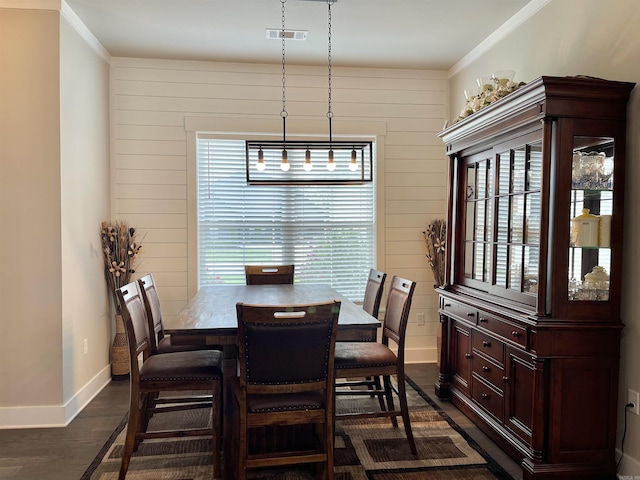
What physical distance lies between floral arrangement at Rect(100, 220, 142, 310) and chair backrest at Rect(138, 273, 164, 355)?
0.94 metres

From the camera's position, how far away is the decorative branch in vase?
4098mm

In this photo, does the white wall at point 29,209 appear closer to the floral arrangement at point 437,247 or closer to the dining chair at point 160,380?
the dining chair at point 160,380

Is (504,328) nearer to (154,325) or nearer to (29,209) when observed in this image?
(154,325)

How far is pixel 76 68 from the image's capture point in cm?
355

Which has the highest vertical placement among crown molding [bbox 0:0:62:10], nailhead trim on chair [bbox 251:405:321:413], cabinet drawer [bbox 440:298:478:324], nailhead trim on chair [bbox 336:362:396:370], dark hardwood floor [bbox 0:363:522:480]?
crown molding [bbox 0:0:62:10]

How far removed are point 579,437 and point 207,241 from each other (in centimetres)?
344

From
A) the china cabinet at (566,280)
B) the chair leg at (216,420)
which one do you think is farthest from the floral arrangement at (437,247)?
the chair leg at (216,420)

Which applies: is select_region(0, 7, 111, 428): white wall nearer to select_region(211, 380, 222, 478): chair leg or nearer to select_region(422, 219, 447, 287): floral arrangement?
select_region(211, 380, 222, 478): chair leg

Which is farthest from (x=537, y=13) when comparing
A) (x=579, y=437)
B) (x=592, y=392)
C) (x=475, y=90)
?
(x=579, y=437)

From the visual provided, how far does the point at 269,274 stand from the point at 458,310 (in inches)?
68.3

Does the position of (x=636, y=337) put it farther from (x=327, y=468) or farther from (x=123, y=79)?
(x=123, y=79)

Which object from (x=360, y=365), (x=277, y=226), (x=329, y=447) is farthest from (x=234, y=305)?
(x=277, y=226)

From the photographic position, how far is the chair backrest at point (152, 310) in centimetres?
296

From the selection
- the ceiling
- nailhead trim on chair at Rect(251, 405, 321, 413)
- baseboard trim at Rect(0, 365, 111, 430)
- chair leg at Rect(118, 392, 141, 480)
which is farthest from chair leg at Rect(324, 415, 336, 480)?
the ceiling
